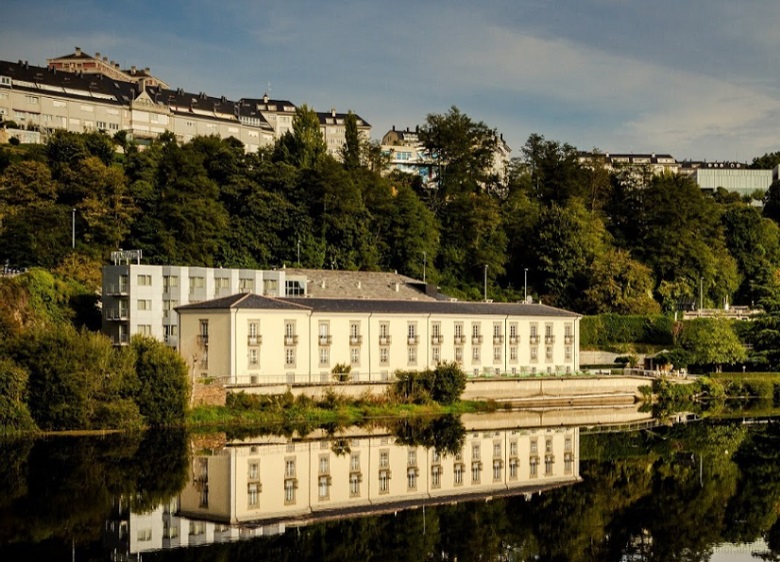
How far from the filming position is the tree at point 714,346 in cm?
7106

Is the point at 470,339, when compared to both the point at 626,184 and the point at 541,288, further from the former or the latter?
the point at 626,184

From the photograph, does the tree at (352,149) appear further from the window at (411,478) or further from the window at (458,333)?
the window at (411,478)

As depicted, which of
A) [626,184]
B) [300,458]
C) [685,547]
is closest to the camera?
[685,547]

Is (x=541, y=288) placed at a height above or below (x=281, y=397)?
above

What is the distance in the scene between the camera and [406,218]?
8438 centimetres

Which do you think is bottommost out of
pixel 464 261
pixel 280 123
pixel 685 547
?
pixel 685 547

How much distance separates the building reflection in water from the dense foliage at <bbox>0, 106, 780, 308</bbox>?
32820 millimetres

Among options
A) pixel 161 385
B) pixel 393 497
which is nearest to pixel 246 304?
pixel 161 385

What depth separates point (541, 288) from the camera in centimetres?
8650

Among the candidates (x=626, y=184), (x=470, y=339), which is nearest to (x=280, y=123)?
(x=626, y=184)

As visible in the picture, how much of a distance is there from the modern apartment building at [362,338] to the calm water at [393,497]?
7.10 metres

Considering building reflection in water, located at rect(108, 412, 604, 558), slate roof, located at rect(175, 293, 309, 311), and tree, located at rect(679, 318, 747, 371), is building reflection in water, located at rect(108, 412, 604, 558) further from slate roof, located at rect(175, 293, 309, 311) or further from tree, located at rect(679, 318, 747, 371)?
tree, located at rect(679, 318, 747, 371)

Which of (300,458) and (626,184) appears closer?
(300,458)

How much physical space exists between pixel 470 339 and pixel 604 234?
3388 cm
